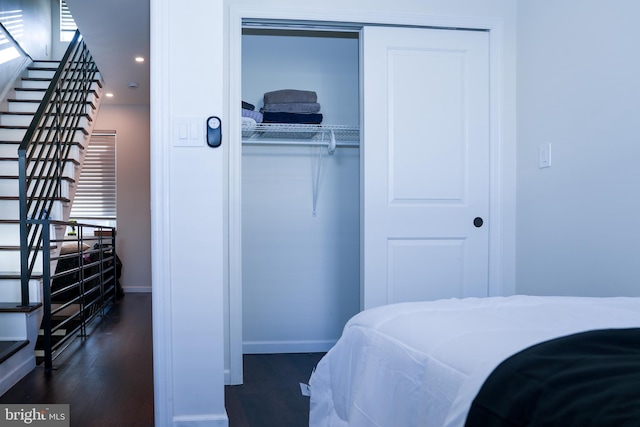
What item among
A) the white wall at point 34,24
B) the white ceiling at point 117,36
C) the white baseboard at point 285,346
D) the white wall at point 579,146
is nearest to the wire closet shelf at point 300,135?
the white wall at point 579,146

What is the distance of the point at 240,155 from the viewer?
2936 millimetres

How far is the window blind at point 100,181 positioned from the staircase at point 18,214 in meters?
1.17

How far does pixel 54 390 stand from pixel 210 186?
156 cm

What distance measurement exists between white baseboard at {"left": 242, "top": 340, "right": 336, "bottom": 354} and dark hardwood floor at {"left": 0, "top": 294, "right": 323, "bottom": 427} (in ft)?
0.20

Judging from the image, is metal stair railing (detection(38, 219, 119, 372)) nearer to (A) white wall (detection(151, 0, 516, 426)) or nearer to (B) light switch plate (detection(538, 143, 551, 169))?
(A) white wall (detection(151, 0, 516, 426))

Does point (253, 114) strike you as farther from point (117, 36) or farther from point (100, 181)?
point (100, 181)

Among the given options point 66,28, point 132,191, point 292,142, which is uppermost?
point 66,28

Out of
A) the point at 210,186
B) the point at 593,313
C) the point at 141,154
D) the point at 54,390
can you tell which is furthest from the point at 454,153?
the point at 141,154

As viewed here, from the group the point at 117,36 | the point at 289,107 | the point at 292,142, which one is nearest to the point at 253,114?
the point at 289,107

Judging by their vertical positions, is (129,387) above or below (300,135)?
below

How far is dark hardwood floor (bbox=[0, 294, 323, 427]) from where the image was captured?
242 centimetres

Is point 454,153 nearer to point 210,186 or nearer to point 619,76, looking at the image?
point 619,76

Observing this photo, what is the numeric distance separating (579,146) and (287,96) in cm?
175

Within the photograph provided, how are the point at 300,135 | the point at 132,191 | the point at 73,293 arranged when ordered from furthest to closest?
the point at 132,191, the point at 73,293, the point at 300,135
